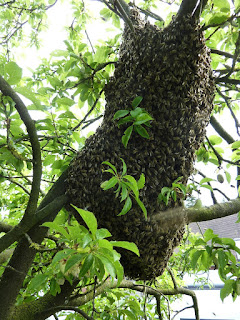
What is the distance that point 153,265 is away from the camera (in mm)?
1373

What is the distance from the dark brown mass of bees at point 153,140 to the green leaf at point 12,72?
1.53 ft

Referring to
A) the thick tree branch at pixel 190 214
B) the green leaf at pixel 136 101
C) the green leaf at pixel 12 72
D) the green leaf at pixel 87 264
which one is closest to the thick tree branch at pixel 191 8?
the green leaf at pixel 136 101

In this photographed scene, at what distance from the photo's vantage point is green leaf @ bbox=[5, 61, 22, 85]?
3.20ft

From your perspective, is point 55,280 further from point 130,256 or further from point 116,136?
point 116,136

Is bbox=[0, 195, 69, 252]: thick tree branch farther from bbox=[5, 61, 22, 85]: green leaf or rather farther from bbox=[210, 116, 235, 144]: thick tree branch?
bbox=[210, 116, 235, 144]: thick tree branch

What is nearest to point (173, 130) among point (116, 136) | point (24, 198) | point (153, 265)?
point (116, 136)

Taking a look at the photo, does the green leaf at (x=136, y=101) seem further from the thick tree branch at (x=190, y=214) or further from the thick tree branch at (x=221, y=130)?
the thick tree branch at (x=221, y=130)

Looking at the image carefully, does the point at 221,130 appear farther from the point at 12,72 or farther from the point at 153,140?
the point at 12,72

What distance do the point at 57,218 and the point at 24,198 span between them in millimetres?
869

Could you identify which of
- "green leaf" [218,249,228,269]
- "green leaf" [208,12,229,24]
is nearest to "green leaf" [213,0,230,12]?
"green leaf" [208,12,229,24]

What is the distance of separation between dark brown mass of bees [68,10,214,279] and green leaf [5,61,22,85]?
18.4 inches

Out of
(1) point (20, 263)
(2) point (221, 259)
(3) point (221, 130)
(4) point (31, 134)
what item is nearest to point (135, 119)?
(4) point (31, 134)

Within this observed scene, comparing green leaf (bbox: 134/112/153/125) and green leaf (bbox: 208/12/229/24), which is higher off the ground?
green leaf (bbox: 208/12/229/24)

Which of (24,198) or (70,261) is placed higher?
(24,198)
